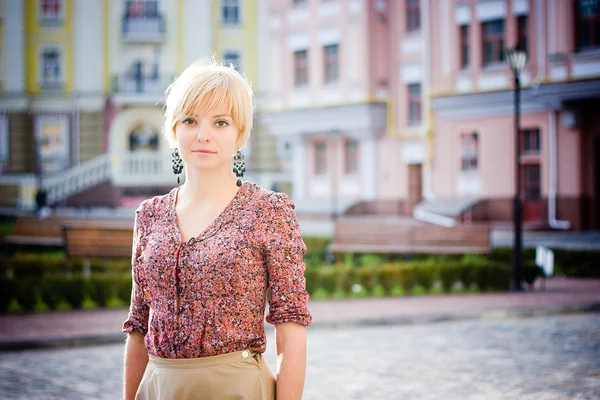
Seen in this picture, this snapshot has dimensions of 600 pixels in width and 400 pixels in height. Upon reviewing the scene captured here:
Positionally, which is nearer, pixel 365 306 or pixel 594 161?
pixel 365 306

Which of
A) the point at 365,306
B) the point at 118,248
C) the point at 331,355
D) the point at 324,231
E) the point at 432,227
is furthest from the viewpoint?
the point at 324,231

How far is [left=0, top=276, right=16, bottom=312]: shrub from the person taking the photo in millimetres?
12023

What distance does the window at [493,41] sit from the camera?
100 ft

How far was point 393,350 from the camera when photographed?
9367mm

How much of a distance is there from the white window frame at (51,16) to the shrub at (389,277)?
31.4 meters

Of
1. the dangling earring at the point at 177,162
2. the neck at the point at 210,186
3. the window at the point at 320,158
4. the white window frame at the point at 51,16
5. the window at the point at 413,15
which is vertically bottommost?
the neck at the point at 210,186

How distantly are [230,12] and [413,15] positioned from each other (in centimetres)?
1066

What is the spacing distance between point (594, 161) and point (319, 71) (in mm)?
12434

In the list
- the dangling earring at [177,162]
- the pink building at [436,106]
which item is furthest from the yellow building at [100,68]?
the dangling earring at [177,162]

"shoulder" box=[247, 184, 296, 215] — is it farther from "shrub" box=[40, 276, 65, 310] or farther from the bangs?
"shrub" box=[40, 276, 65, 310]

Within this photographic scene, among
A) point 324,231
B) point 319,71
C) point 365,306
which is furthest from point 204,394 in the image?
point 319,71

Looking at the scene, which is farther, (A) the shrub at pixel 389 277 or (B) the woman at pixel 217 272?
(A) the shrub at pixel 389 277

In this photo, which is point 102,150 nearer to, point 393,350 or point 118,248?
point 118,248

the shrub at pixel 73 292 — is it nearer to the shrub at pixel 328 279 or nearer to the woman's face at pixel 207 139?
the shrub at pixel 328 279
